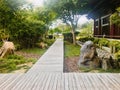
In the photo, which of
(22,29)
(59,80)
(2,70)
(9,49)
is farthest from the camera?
(22,29)

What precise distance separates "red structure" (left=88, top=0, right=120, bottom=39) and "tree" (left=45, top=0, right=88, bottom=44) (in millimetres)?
1243

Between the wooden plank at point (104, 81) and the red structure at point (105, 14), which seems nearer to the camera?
the wooden plank at point (104, 81)

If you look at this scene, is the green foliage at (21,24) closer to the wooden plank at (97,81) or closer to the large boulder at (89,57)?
the large boulder at (89,57)

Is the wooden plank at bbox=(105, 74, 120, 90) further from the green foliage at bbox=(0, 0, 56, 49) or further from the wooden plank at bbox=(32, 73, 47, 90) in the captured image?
the green foliage at bbox=(0, 0, 56, 49)

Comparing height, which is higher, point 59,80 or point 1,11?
point 1,11

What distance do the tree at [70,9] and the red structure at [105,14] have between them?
124 centimetres

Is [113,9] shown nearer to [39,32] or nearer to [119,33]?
[119,33]

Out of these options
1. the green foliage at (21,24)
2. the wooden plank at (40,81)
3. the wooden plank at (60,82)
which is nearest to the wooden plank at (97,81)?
the wooden plank at (60,82)

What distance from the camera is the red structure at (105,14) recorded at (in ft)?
57.4

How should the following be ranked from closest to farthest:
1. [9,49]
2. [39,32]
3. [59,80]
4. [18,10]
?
[59,80] → [18,10] → [9,49] → [39,32]

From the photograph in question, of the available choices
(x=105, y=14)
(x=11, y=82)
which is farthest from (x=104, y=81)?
(x=105, y=14)

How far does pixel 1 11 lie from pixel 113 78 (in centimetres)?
656

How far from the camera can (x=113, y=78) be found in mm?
8266

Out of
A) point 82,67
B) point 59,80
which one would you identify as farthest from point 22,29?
point 59,80
